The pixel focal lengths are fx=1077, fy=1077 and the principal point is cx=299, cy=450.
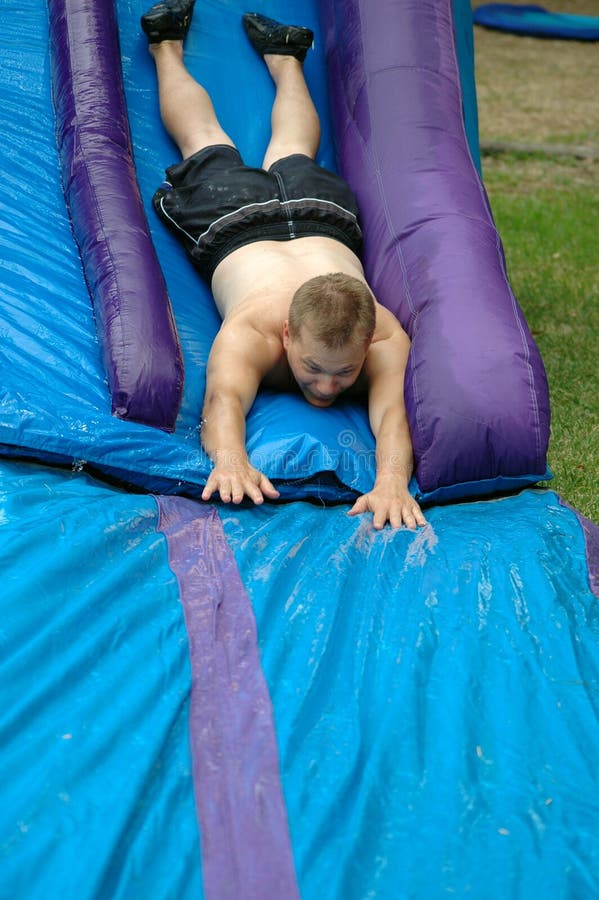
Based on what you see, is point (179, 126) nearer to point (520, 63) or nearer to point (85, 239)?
point (85, 239)

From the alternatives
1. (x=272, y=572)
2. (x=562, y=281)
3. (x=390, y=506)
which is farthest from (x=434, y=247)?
(x=562, y=281)

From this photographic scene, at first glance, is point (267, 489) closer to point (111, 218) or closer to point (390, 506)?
point (390, 506)

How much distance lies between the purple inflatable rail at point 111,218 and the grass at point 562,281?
53.9 inches

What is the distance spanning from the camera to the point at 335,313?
2.77m

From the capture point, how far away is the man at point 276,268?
2779 mm

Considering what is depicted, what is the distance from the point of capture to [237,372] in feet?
9.62

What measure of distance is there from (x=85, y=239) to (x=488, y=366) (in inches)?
51.4

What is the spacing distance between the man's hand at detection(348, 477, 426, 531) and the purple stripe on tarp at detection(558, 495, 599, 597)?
40cm

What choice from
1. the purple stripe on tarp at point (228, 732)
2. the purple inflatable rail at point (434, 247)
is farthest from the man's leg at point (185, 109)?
the purple stripe on tarp at point (228, 732)

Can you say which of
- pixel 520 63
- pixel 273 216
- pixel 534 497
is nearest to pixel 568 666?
pixel 534 497

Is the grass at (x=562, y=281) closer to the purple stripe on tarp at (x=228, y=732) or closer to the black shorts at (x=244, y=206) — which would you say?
the black shorts at (x=244, y=206)

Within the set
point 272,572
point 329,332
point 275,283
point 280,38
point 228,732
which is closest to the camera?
point 228,732

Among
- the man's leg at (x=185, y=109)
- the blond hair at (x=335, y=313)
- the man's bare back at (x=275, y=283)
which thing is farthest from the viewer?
the man's leg at (x=185, y=109)

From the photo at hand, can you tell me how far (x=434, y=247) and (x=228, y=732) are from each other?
185cm
